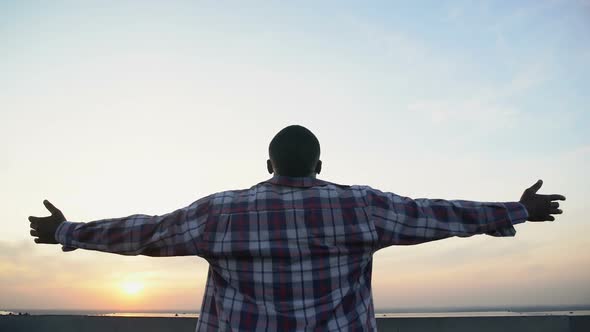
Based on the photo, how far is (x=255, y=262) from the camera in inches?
56.1

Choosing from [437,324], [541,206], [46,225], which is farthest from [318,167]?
[437,324]

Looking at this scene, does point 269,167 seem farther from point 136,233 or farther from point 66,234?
point 66,234

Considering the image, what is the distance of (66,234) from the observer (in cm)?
172

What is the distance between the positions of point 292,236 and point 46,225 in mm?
1050

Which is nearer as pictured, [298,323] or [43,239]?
[298,323]

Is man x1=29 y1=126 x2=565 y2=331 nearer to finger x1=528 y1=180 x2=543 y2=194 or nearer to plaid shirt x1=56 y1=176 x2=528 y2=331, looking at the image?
plaid shirt x1=56 y1=176 x2=528 y2=331

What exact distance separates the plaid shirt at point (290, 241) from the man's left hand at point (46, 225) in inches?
11.9

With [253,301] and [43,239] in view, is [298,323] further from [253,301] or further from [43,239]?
[43,239]

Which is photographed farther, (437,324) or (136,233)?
(437,324)

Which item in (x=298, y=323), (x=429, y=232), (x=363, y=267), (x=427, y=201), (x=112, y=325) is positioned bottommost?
(x=112, y=325)

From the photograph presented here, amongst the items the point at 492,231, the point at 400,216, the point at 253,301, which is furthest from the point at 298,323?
the point at 492,231

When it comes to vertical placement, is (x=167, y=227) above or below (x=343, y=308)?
above

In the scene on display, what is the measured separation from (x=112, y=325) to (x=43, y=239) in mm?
5320

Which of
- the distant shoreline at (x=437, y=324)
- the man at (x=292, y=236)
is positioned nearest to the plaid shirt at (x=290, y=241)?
the man at (x=292, y=236)
